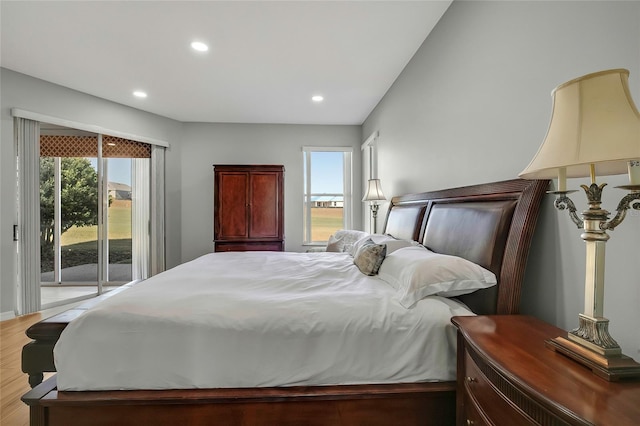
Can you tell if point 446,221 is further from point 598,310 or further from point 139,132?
point 139,132

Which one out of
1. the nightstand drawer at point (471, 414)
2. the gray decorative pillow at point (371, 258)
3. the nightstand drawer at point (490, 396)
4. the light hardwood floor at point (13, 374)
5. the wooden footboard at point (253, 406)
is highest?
the gray decorative pillow at point (371, 258)

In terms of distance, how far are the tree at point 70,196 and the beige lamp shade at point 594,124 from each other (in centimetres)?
514

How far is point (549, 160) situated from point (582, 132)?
0.31 feet

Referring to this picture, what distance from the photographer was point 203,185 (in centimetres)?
534

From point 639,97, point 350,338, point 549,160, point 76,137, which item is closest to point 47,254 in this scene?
point 76,137

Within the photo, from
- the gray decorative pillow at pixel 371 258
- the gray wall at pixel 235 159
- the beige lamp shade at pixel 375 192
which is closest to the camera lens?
the gray decorative pillow at pixel 371 258

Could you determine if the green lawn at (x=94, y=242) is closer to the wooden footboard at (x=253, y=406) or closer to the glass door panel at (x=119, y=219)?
the glass door panel at (x=119, y=219)

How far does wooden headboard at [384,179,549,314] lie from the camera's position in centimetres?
131

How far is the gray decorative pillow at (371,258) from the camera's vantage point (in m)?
1.98

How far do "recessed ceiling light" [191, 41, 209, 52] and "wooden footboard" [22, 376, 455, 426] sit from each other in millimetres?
2794

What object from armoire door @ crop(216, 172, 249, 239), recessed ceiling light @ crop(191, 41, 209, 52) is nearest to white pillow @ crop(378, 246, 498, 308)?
recessed ceiling light @ crop(191, 41, 209, 52)

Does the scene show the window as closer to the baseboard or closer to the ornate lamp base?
the baseboard

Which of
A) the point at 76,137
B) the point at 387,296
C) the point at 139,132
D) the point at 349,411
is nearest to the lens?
the point at 349,411

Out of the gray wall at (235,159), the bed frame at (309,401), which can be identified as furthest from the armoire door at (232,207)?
the bed frame at (309,401)
